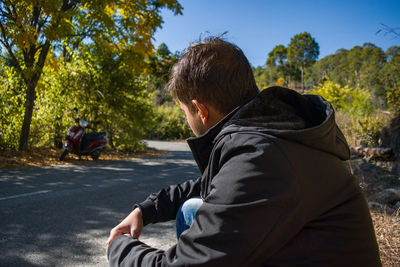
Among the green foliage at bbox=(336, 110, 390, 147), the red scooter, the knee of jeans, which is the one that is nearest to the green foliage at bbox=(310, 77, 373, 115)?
the green foliage at bbox=(336, 110, 390, 147)

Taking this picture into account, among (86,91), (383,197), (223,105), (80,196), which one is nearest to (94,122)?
(86,91)

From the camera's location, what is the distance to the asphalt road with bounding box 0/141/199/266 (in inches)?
99.3

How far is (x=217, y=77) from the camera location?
112 cm

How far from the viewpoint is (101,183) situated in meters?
5.45

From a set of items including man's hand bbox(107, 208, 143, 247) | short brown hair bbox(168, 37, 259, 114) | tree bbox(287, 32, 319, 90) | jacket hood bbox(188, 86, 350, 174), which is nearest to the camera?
jacket hood bbox(188, 86, 350, 174)

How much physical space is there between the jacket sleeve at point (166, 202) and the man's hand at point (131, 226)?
2.2 inches

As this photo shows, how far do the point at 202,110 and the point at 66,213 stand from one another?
318cm

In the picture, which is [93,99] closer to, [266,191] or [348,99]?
[266,191]

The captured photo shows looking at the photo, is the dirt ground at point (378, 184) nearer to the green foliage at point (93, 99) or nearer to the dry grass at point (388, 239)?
the dry grass at point (388, 239)

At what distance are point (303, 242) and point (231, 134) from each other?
0.41 meters

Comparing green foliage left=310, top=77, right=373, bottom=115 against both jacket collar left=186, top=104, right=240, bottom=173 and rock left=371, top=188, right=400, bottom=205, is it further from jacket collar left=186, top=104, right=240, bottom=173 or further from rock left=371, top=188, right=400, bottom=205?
jacket collar left=186, top=104, right=240, bottom=173

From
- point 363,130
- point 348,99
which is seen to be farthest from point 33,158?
point 348,99

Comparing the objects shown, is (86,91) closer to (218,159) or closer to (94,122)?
(94,122)

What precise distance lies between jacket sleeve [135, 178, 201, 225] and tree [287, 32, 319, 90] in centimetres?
4807
